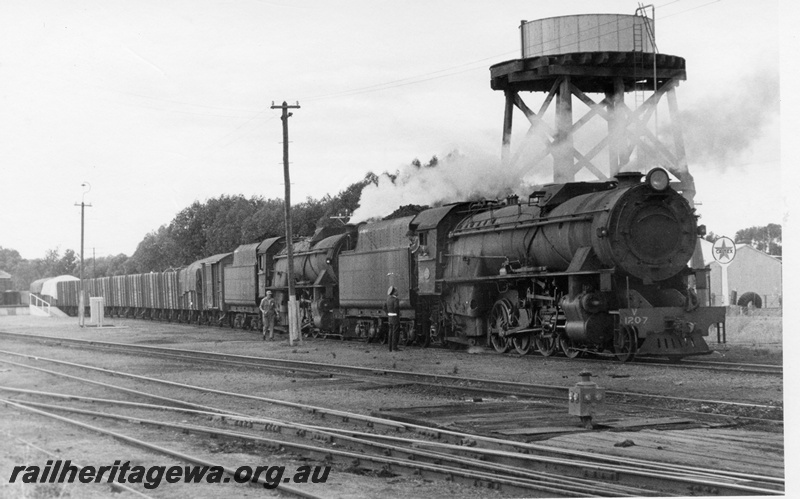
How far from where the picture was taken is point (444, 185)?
2722 centimetres

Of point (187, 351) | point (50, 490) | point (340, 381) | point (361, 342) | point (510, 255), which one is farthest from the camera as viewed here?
point (361, 342)

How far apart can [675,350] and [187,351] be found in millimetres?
13402

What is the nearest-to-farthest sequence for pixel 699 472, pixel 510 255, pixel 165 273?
pixel 699 472 → pixel 510 255 → pixel 165 273

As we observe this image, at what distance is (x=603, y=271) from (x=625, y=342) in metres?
1.49

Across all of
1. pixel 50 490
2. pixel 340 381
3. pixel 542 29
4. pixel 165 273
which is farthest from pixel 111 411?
pixel 165 273

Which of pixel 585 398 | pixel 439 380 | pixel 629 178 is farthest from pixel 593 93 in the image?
pixel 585 398

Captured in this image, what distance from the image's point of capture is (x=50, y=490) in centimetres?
822

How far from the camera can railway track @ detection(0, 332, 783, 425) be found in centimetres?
1134

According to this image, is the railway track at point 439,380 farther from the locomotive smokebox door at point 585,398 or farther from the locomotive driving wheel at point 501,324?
the locomotive driving wheel at point 501,324

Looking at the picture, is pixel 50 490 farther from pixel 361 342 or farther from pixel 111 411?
pixel 361 342

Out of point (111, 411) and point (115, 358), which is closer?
point (111, 411)

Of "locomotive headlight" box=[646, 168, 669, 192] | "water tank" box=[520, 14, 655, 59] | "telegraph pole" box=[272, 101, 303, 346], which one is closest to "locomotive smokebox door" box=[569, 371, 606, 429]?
"water tank" box=[520, 14, 655, 59]

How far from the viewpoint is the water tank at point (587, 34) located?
Answer: 14.6m

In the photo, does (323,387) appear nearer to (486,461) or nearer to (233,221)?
(486,461)
